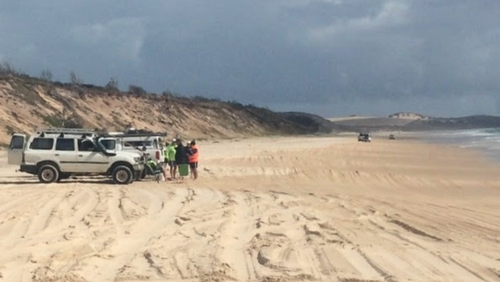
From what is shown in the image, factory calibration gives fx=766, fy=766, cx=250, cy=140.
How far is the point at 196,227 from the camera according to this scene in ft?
43.4

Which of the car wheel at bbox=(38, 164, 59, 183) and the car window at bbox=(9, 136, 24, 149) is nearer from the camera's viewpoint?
the car wheel at bbox=(38, 164, 59, 183)

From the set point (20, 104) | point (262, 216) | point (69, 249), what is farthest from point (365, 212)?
point (20, 104)

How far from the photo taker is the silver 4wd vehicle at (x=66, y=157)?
78.5 feet

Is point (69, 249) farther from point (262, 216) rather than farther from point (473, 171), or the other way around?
point (473, 171)

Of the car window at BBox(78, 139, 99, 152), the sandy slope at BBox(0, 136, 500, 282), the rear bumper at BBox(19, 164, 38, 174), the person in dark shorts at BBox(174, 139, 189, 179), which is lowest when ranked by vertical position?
the sandy slope at BBox(0, 136, 500, 282)

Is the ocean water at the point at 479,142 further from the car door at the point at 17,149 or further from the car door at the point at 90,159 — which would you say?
the car door at the point at 17,149

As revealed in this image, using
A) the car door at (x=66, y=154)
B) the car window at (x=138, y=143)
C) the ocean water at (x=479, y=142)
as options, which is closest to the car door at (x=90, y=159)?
the car door at (x=66, y=154)

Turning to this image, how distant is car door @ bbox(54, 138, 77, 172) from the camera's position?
A: 2402 cm

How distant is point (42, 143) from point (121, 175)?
267 centimetres

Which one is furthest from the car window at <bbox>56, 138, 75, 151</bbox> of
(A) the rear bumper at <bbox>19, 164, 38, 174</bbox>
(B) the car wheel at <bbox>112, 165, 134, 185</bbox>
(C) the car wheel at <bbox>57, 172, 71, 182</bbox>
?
(B) the car wheel at <bbox>112, 165, 134, 185</bbox>

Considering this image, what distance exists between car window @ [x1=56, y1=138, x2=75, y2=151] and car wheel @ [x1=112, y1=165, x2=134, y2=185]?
155 cm

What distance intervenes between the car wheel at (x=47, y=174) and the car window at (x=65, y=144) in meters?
0.66

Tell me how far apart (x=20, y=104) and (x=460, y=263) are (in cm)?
5422

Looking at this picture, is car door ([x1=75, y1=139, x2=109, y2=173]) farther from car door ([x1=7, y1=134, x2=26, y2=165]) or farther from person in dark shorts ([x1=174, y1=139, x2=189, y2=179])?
person in dark shorts ([x1=174, y1=139, x2=189, y2=179])
